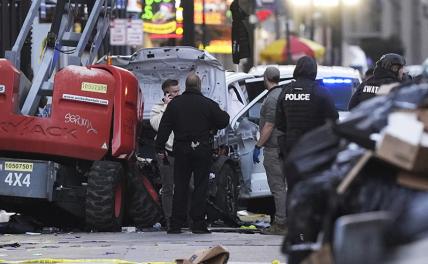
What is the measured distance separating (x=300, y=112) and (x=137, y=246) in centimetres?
215

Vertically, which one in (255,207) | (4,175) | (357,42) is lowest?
(357,42)

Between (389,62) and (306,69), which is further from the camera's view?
(389,62)

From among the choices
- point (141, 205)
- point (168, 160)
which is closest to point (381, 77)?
point (168, 160)

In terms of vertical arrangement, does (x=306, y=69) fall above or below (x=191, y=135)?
above

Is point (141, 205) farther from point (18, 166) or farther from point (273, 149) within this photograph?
point (273, 149)

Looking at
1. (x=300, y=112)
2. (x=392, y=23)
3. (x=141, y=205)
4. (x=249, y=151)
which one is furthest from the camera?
(x=392, y=23)

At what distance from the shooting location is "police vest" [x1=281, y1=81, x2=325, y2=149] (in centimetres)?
1219

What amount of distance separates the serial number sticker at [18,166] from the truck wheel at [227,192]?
2344 millimetres

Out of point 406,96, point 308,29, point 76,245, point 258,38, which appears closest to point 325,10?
point 258,38

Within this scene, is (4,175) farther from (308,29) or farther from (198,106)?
(308,29)

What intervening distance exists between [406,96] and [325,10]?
62747 mm

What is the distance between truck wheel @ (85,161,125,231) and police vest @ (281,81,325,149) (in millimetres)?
2717

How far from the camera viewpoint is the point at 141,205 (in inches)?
601

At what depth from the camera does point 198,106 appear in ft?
46.6
